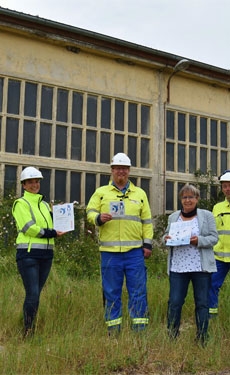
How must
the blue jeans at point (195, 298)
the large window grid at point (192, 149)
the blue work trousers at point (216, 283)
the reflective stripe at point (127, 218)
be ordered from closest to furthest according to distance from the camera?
the blue jeans at point (195, 298)
the reflective stripe at point (127, 218)
the blue work trousers at point (216, 283)
the large window grid at point (192, 149)

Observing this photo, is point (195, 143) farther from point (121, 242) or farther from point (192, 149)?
Answer: point (121, 242)

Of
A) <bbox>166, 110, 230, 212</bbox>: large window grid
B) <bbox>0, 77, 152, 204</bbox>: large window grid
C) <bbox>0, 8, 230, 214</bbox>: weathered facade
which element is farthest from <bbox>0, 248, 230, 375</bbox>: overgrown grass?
<bbox>166, 110, 230, 212</bbox>: large window grid

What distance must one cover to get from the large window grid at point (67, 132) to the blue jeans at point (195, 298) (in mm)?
5548

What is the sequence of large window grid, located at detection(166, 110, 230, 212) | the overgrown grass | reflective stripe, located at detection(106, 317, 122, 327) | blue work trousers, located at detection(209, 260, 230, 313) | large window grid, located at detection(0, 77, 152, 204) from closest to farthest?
the overgrown grass
reflective stripe, located at detection(106, 317, 122, 327)
blue work trousers, located at detection(209, 260, 230, 313)
large window grid, located at detection(0, 77, 152, 204)
large window grid, located at detection(166, 110, 230, 212)

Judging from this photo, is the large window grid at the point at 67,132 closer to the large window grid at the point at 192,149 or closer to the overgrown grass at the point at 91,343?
the large window grid at the point at 192,149

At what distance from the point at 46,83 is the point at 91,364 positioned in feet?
24.3

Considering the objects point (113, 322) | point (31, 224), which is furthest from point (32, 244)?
point (113, 322)

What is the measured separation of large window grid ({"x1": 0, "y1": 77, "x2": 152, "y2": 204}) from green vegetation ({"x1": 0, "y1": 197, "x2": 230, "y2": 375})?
2.88 metres

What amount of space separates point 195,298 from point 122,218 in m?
1.18

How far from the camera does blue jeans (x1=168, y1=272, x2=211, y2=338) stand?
196 inches

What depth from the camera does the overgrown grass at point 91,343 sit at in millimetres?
4188

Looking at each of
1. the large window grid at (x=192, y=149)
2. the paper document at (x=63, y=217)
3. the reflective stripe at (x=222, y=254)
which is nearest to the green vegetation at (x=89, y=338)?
the reflective stripe at (x=222, y=254)

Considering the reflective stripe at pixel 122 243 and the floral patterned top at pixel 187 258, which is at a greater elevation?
the reflective stripe at pixel 122 243

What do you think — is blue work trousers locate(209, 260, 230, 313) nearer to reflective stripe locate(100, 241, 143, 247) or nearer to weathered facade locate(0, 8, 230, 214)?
Result: reflective stripe locate(100, 241, 143, 247)
